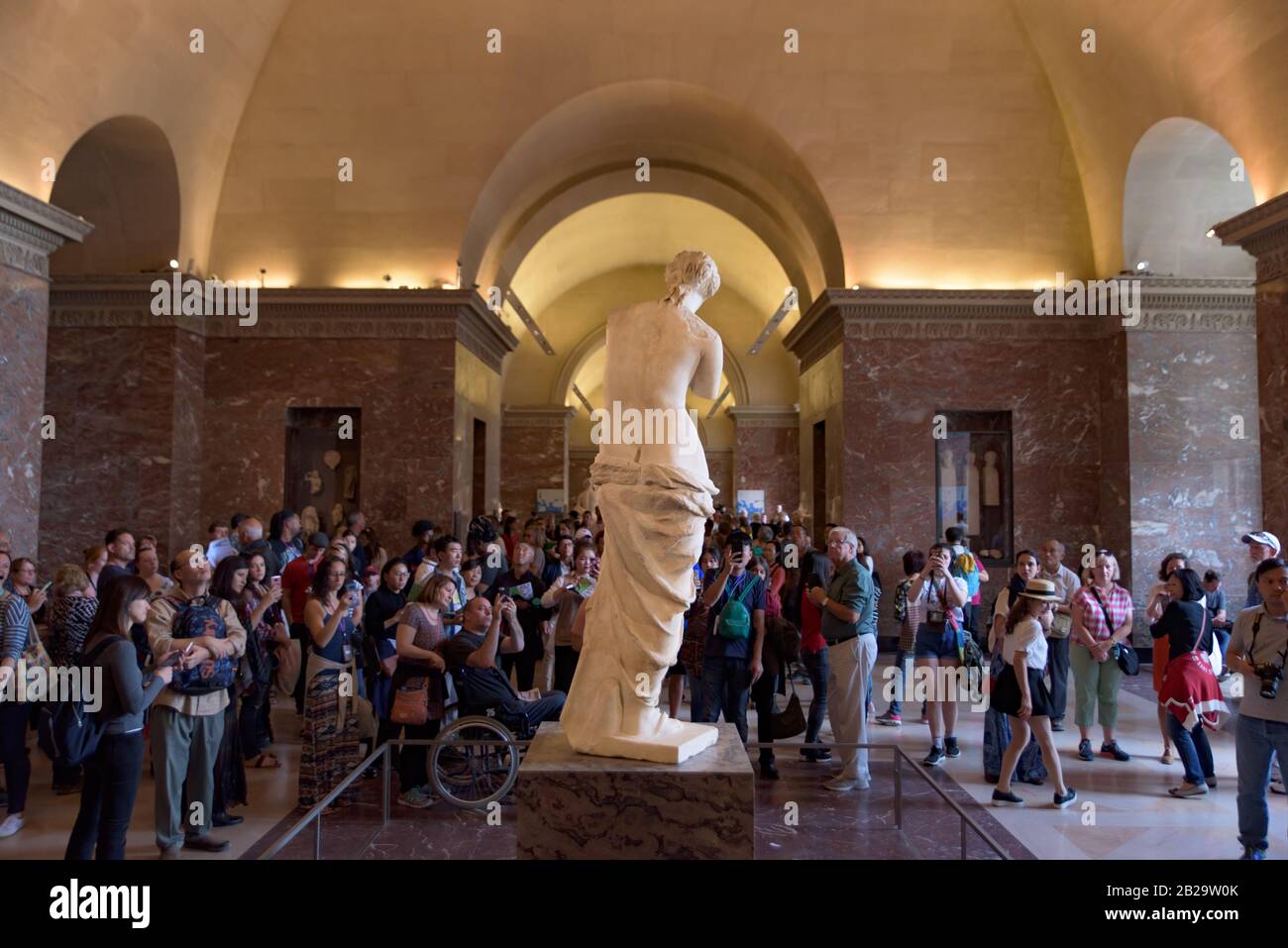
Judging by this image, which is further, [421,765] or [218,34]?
[218,34]

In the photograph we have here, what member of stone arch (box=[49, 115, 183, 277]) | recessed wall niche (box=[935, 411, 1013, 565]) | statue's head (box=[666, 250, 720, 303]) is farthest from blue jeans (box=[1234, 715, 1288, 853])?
stone arch (box=[49, 115, 183, 277])

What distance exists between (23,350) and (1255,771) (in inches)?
381

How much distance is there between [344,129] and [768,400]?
1428 cm

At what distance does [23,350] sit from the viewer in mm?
8102

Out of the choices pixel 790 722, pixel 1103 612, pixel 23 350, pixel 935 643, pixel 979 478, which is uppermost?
pixel 23 350

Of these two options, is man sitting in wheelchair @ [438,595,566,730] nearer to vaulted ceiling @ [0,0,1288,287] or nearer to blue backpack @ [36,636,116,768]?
blue backpack @ [36,636,116,768]

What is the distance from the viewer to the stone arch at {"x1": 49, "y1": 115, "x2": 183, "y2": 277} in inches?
429

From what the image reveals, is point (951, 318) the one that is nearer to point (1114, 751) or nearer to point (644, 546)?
point (1114, 751)

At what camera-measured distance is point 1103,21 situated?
10.2m

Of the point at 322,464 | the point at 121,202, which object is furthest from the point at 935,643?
the point at 121,202

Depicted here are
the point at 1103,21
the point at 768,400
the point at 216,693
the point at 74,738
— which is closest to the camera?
the point at 74,738

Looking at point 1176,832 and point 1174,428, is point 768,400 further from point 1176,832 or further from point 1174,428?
point 1176,832

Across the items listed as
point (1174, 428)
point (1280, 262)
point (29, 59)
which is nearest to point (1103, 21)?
point (1280, 262)

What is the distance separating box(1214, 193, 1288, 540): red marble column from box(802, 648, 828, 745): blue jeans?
427cm
